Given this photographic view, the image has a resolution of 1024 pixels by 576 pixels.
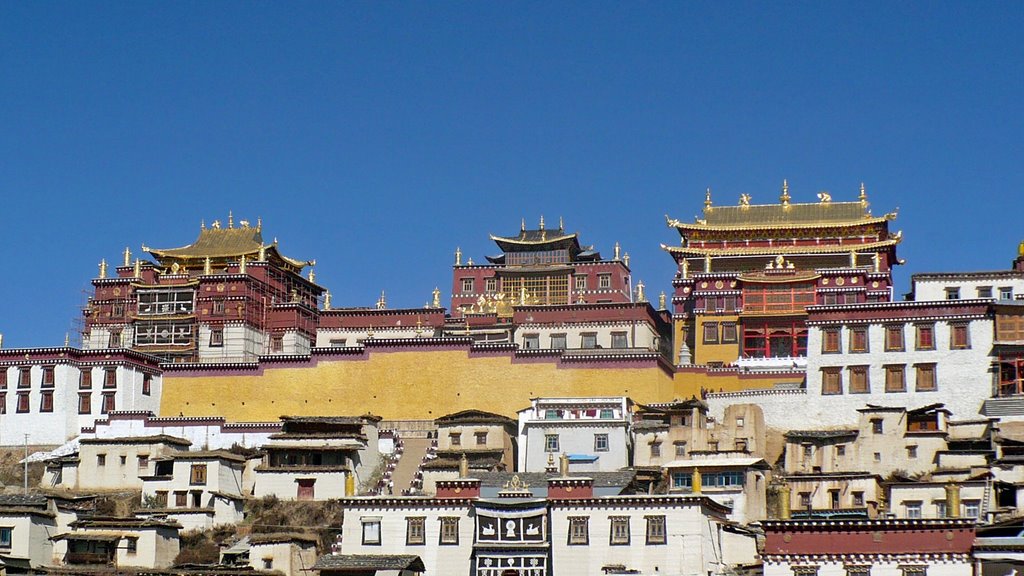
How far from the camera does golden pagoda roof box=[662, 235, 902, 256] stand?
86938 millimetres

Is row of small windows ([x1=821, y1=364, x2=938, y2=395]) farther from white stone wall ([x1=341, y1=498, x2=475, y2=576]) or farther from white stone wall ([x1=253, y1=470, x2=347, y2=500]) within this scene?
white stone wall ([x1=341, y1=498, x2=475, y2=576])

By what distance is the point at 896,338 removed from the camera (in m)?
69.4

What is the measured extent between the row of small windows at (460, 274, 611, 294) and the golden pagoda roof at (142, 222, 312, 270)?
9.99 m

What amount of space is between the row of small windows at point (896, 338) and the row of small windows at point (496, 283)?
23.3 meters

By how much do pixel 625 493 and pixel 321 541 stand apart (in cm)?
1082

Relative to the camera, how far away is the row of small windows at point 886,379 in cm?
6831

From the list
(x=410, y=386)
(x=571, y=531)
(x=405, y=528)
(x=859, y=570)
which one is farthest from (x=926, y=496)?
(x=410, y=386)

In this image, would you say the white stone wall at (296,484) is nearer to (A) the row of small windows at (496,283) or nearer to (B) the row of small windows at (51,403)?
(B) the row of small windows at (51,403)

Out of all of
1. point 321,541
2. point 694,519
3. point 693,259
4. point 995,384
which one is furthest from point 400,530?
point 693,259

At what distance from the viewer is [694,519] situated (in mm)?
53250

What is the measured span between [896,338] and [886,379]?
5.99ft

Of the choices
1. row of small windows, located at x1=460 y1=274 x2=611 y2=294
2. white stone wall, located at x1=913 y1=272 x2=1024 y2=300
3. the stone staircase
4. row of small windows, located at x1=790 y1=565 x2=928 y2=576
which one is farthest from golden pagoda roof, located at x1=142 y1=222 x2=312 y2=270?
row of small windows, located at x1=790 y1=565 x2=928 y2=576

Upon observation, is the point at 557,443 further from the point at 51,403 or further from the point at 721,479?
the point at 51,403

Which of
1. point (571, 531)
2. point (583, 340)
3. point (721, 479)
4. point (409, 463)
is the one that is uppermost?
point (583, 340)
